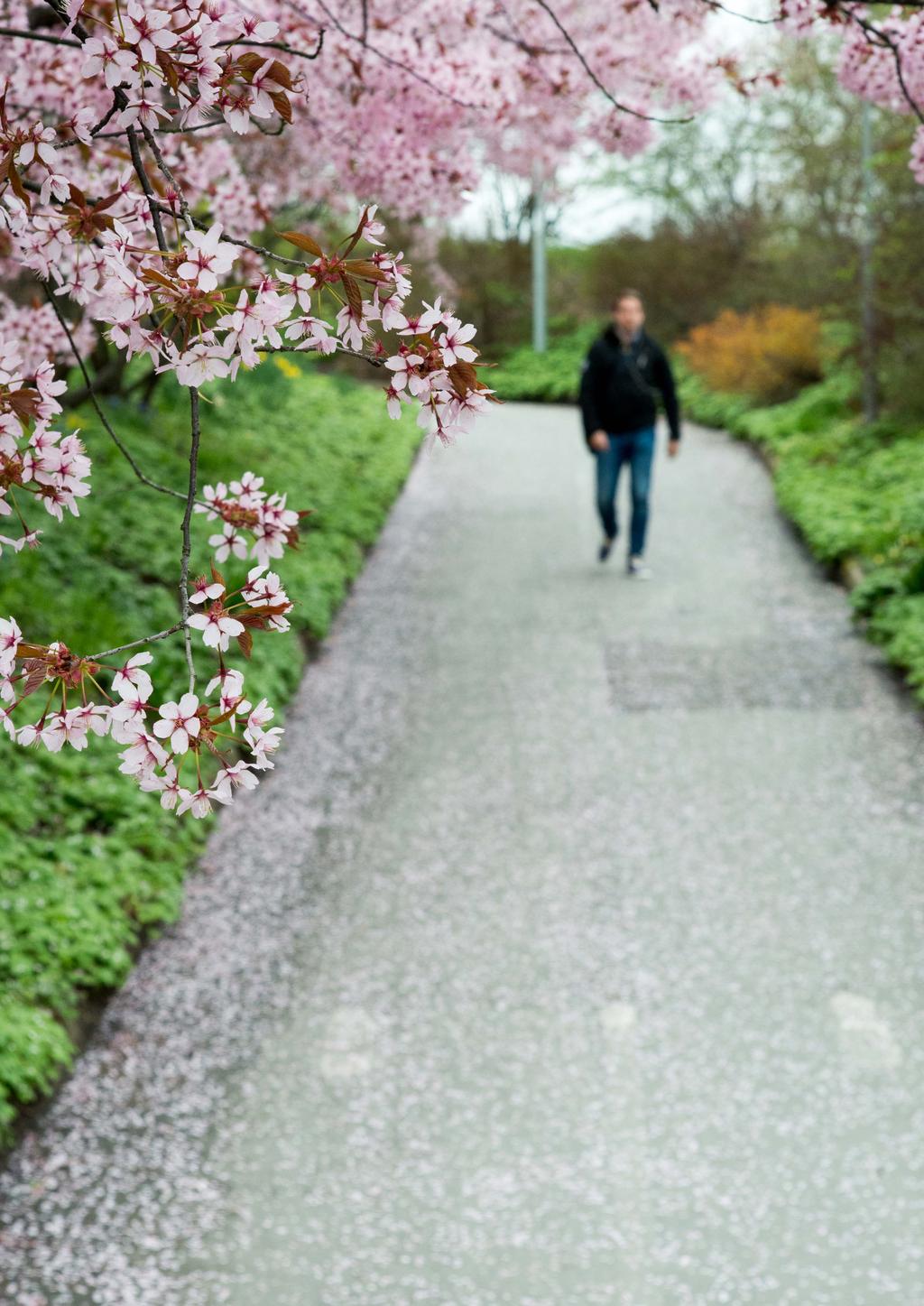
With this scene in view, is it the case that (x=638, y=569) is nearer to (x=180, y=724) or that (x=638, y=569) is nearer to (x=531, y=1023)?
(x=531, y=1023)

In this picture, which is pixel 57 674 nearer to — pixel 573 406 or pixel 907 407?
pixel 907 407

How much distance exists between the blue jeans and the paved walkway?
6.69 feet

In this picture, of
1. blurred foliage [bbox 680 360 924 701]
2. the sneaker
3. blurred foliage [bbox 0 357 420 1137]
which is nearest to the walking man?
the sneaker

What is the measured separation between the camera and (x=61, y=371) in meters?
7.87

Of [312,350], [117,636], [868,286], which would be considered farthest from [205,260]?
[868,286]

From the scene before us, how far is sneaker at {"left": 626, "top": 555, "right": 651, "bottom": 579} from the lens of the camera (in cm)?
988

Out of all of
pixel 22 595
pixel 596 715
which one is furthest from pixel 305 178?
pixel 596 715

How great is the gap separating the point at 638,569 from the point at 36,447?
813 centimetres

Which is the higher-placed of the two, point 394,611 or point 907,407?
point 907,407

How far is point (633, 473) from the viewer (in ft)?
31.3

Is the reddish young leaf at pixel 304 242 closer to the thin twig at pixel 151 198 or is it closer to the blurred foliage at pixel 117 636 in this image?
the thin twig at pixel 151 198

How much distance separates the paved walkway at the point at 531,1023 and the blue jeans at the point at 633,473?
2.04 m

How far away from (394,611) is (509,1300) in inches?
251

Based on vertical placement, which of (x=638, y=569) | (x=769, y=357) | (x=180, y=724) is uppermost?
(x=180, y=724)
